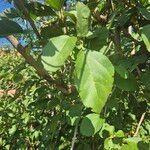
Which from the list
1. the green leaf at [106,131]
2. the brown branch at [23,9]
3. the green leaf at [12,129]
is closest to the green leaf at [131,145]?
the green leaf at [106,131]

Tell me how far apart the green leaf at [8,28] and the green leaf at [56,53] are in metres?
0.16

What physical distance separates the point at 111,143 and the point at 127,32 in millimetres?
385

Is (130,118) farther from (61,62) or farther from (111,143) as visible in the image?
(61,62)

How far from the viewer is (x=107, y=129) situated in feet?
4.09

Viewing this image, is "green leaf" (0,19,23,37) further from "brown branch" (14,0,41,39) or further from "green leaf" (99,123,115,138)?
"green leaf" (99,123,115,138)

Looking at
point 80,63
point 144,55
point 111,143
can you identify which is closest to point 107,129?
A: point 111,143

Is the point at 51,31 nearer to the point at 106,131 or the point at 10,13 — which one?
the point at 10,13

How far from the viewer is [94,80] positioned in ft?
3.14

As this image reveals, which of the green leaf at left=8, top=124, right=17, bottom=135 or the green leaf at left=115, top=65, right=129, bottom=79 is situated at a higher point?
the green leaf at left=115, top=65, right=129, bottom=79

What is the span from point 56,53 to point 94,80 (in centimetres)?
10

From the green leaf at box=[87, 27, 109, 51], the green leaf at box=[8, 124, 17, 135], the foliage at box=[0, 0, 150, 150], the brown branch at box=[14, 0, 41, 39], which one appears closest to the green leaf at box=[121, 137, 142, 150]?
the foliage at box=[0, 0, 150, 150]

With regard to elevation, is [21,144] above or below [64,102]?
below

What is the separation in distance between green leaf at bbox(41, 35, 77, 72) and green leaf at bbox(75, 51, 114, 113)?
3 centimetres

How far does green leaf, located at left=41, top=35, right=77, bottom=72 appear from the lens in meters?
0.96
